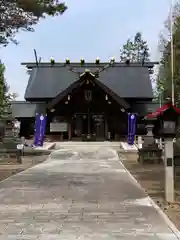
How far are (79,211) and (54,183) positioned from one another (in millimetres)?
4741

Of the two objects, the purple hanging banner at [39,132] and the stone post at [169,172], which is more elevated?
the purple hanging banner at [39,132]

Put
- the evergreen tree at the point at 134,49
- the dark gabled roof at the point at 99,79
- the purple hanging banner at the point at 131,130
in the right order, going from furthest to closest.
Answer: the evergreen tree at the point at 134,49 → the dark gabled roof at the point at 99,79 → the purple hanging banner at the point at 131,130

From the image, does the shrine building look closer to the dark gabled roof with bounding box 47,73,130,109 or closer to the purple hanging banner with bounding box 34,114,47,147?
the dark gabled roof with bounding box 47,73,130,109

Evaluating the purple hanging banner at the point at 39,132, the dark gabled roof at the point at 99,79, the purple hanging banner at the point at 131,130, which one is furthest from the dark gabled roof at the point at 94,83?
the purple hanging banner at the point at 39,132

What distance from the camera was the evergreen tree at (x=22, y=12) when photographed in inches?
488

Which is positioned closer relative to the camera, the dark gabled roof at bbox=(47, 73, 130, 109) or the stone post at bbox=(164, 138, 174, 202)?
the stone post at bbox=(164, 138, 174, 202)

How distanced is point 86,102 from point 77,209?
31015mm

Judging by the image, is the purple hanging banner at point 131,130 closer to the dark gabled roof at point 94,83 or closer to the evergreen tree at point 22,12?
the dark gabled roof at point 94,83

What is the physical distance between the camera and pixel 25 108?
43.7 meters

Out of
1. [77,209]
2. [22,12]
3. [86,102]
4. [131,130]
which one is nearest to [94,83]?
[86,102]

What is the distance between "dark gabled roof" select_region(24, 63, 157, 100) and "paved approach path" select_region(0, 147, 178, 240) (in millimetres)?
27463

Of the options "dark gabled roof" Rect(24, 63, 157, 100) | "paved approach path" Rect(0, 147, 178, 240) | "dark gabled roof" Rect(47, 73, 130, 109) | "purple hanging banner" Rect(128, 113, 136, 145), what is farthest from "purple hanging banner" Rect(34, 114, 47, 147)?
"paved approach path" Rect(0, 147, 178, 240)

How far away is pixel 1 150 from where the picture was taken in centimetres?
2303

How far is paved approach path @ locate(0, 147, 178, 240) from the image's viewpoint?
7055mm
